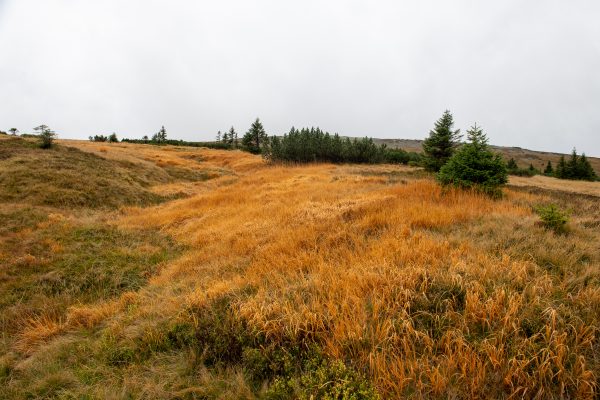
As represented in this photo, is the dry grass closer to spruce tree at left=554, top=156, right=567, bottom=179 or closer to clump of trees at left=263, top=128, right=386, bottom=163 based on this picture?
clump of trees at left=263, top=128, right=386, bottom=163

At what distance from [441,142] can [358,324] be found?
29485 mm

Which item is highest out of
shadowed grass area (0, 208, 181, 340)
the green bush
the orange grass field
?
the green bush

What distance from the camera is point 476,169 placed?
10.1 metres

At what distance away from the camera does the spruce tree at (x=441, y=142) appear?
28328 mm

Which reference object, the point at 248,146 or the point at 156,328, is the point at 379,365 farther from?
the point at 248,146

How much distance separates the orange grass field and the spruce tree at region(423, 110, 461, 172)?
23.5m

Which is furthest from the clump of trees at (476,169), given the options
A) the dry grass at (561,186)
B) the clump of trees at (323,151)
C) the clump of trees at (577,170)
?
the clump of trees at (577,170)

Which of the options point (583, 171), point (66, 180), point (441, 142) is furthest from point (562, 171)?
point (66, 180)

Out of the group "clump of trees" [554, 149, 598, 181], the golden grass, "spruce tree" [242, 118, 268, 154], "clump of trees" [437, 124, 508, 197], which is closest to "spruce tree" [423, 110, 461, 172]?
the golden grass

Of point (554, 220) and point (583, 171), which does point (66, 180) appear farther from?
point (583, 171)

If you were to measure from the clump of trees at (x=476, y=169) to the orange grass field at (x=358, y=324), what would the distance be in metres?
3.49

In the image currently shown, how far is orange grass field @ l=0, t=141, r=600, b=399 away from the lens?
2.58 metres

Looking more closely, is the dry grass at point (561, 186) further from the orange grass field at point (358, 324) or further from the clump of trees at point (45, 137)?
the clump of trees at point (45, 137)

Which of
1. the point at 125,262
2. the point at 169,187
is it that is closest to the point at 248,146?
the point at 169,187
